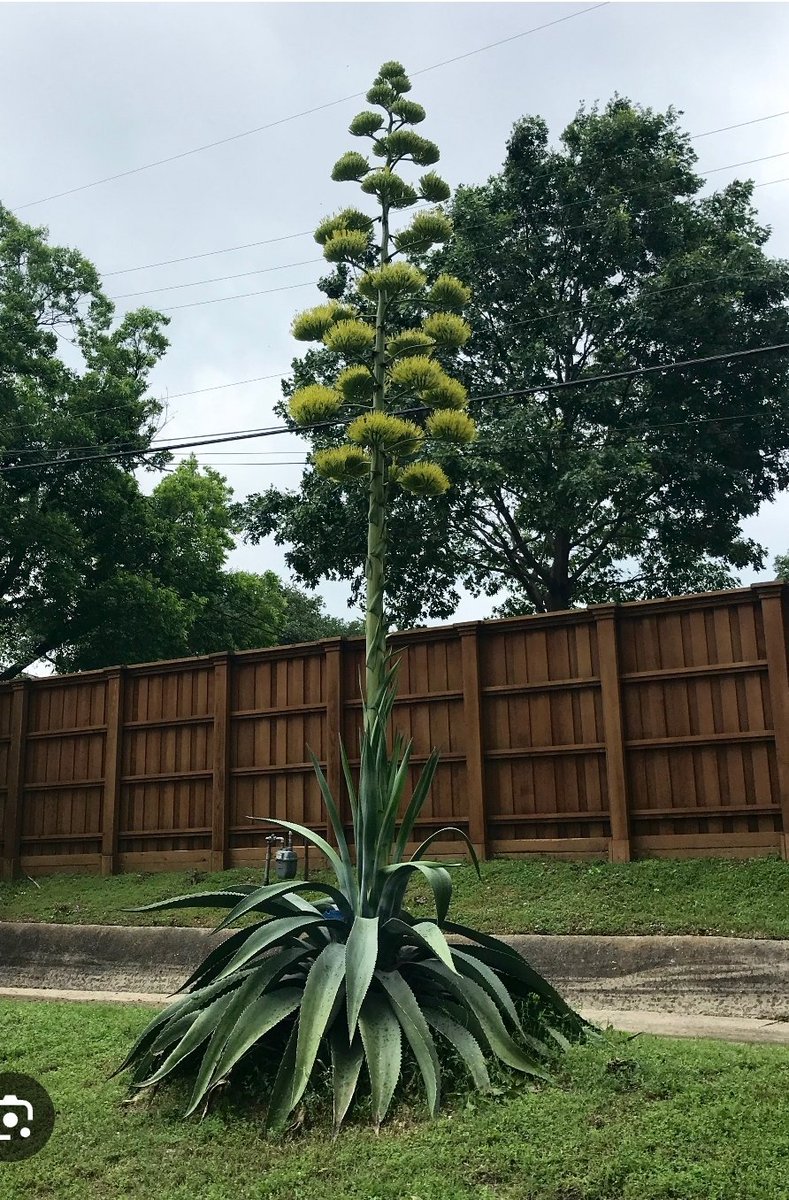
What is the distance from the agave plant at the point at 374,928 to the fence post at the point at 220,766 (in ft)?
22.2

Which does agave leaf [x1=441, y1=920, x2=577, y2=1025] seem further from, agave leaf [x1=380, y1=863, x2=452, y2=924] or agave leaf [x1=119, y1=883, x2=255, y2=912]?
agave leaf [x1=119, y1=883, x2=255, y2=912]

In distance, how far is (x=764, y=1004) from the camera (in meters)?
7.45

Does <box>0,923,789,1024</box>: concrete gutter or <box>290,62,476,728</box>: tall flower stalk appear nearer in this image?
<box>290,62,476,728</box>: tall flower stalk

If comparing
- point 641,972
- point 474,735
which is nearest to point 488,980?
point 641,972

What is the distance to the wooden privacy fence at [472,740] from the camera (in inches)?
381

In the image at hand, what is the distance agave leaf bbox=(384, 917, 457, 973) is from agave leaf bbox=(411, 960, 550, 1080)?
87 mm

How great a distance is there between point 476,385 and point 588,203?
3696 mm

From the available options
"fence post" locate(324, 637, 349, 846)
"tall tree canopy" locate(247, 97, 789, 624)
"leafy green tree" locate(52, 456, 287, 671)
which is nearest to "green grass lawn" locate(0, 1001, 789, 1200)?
"fence post" locate(324, 637, 349, 846)

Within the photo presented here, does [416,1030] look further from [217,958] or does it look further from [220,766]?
[220,766]

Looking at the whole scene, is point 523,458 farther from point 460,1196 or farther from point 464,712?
point 460,1196

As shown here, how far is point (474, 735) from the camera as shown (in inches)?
426

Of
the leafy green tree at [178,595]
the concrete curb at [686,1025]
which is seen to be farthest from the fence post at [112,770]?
the leafy green tree at [178,595]

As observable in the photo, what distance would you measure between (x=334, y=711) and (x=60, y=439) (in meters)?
11.5

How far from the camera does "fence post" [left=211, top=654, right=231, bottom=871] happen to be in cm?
1216
